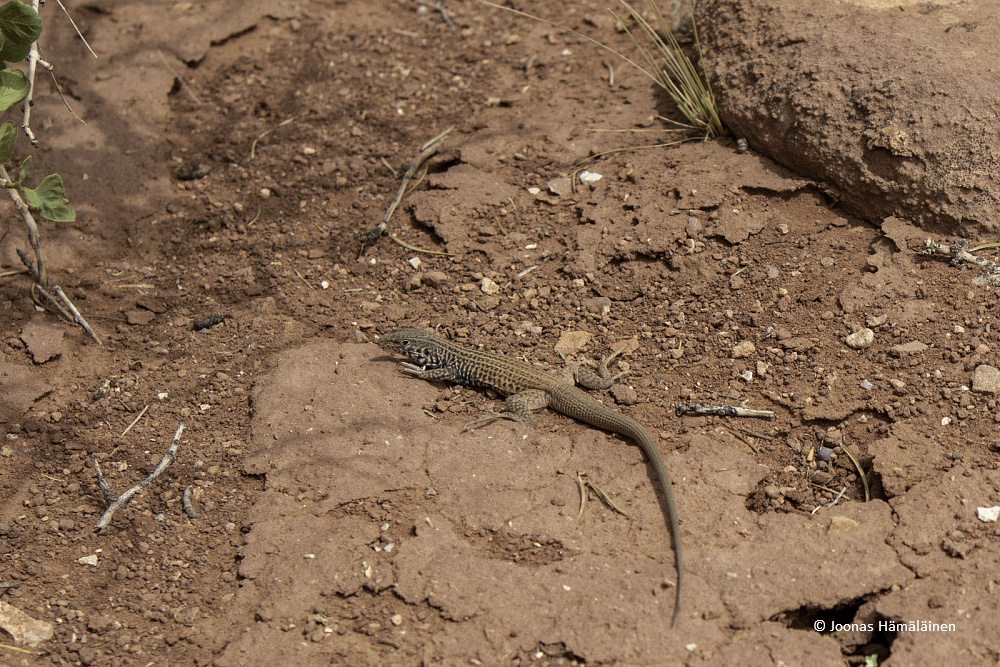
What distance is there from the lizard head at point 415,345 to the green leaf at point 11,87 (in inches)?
89.5

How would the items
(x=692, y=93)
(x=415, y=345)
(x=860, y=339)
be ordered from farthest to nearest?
(x=692, y=93) < (x=415, y=345) < (x=860, y=339)

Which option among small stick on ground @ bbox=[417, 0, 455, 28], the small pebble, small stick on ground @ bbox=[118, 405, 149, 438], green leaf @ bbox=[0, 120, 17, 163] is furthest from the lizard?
small stick on ground @ bbox=[417, 0, 455, 28]

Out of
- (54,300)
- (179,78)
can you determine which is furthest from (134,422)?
(179,78)

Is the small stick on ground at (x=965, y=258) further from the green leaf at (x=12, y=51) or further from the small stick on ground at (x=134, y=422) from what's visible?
the green leaf at (x=12, y=51)

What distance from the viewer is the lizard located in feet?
12.8

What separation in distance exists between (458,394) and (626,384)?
0.99 metres

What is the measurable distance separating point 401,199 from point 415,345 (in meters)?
1.55

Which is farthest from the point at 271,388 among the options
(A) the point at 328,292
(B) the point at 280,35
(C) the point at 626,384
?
(B) the point at 280,35

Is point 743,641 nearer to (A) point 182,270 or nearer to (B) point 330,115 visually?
(A) point 182,270

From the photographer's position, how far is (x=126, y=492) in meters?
3.76

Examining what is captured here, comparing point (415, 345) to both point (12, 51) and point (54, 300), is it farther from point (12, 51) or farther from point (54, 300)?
point (12, 51)

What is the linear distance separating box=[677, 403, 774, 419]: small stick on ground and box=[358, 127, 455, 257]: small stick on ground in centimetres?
199

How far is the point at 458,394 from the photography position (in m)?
4.29

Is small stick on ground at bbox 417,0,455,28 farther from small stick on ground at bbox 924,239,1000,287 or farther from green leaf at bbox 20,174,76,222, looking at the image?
small stick on ground at bbox 924,239,1000,287
